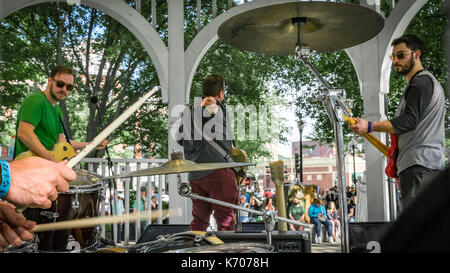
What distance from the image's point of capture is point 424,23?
9.64m

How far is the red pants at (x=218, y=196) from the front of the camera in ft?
8.68

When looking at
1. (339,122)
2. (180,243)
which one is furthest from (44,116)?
(339,122)

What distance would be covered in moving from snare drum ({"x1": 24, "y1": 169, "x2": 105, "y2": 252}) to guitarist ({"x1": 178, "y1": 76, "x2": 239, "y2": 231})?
0.65 m

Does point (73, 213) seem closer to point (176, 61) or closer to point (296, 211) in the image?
point (176, 61)

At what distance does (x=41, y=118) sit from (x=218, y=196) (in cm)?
125

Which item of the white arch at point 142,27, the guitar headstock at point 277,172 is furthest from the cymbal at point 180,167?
the white arch at point 142,27

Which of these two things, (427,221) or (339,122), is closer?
(427,221)

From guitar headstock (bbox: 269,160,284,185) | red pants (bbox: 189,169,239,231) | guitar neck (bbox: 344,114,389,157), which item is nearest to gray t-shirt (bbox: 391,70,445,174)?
guitar neck (bbox: 344,114,389,157)

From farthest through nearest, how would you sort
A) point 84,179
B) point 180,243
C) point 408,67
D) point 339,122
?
point 84,179 → point 408,67 → point 339,122 → point 180,243

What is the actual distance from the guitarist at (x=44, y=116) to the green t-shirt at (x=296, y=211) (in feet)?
20.9

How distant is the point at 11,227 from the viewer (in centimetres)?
121

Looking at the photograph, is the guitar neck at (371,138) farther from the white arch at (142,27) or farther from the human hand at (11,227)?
the white arch at (142,27)

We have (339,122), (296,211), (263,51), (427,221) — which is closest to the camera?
(427,221)
